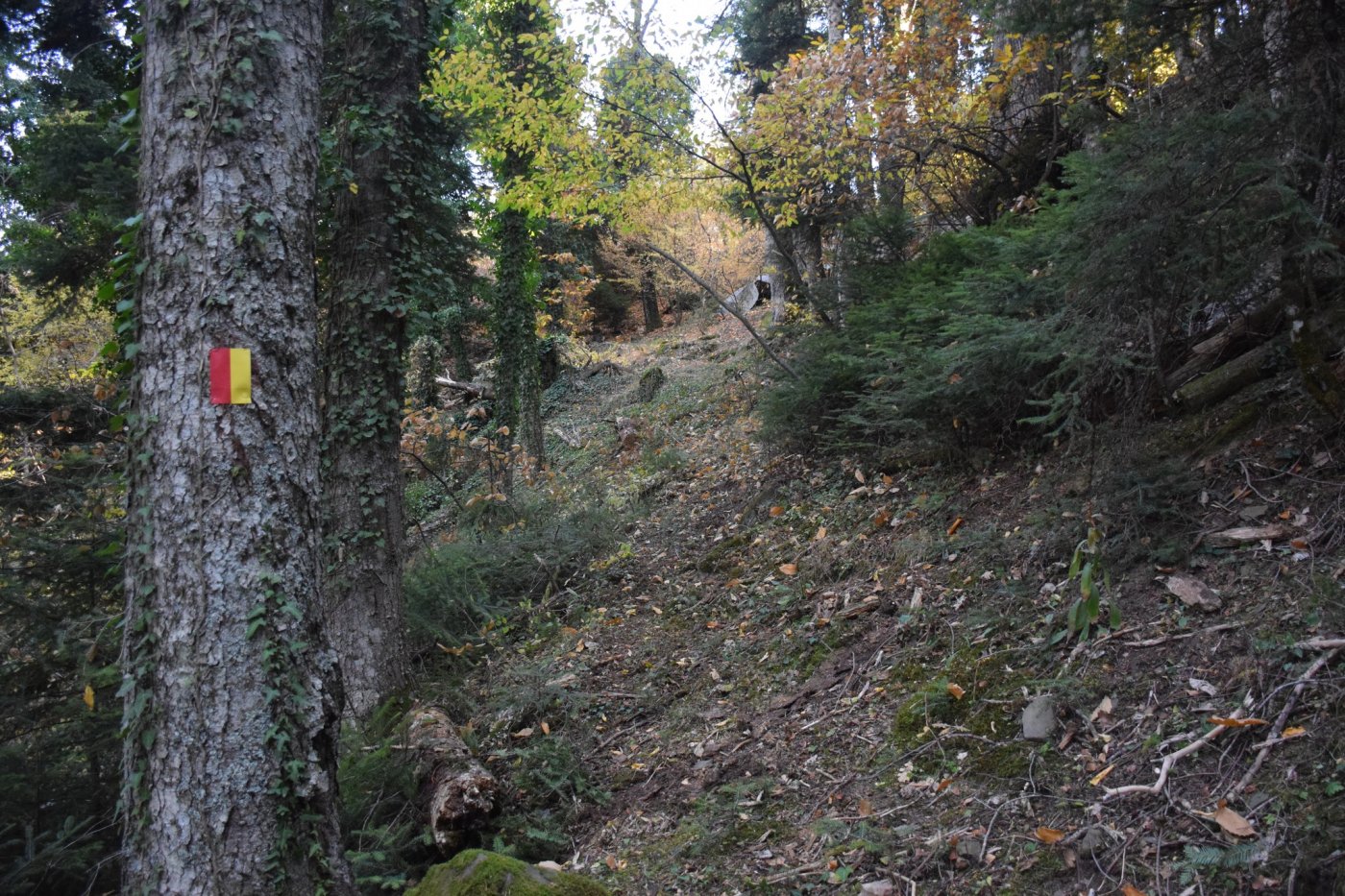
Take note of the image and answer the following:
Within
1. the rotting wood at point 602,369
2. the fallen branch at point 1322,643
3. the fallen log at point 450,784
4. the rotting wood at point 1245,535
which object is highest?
the rotting wood at point 602,369

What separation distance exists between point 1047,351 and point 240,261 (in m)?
4.26

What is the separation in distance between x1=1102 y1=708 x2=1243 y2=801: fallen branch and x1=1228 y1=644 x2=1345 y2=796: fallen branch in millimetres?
137

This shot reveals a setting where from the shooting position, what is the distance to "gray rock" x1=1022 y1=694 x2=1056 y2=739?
325 centimetres

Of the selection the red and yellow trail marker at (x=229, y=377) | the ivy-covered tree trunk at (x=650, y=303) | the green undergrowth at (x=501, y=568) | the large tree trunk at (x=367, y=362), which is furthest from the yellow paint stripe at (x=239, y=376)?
the ivy-covered tree trunk at (x=650, y=303)

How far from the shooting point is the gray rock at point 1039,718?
3.25m

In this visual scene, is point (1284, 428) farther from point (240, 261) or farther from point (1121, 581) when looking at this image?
point (240, 261)

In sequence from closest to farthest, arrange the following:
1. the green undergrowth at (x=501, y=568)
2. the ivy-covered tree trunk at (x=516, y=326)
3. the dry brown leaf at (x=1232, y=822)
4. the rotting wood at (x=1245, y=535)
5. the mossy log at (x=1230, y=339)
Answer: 1. the dry brown leaf at (x=1232, y=822)
2. the rotting wood at (x=1245, y=535)
3. the mossy log at (x=1230, y=339)
4. the green undergrowth at (x=501, y=568)
5. the ivy-covered tree trunk at (x=516, y=326)

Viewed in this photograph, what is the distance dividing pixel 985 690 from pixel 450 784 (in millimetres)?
2895

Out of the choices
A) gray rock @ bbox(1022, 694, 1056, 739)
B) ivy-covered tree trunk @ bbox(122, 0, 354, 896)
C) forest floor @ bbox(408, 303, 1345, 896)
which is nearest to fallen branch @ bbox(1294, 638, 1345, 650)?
forest floor @ bbox(408, 303, 1345, 896)

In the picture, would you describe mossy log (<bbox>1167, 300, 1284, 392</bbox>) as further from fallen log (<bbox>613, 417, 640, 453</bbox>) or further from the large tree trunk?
fallen log (<bbox>613, 417, 640, 453</bbox>)

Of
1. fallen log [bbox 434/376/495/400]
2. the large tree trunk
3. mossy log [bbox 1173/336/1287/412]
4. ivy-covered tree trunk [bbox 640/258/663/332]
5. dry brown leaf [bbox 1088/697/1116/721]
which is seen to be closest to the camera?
dry brown leaf [bbox 1088/697/1116/721]

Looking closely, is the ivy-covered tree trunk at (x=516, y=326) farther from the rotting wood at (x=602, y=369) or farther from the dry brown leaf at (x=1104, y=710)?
the dry brown leaf at (x=1104, y=710)

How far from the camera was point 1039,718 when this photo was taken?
330 centimetres

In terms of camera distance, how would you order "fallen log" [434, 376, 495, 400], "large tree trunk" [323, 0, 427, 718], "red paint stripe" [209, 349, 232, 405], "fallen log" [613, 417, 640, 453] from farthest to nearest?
1. "fallen log" [434, 376, 495, 400]
2. "fallen log" [613, 417, 640, 453]
3. "large tree trunk" [323, 0, 427, 718]
4. "red paint stripe" [209, 349, 232, 405]
